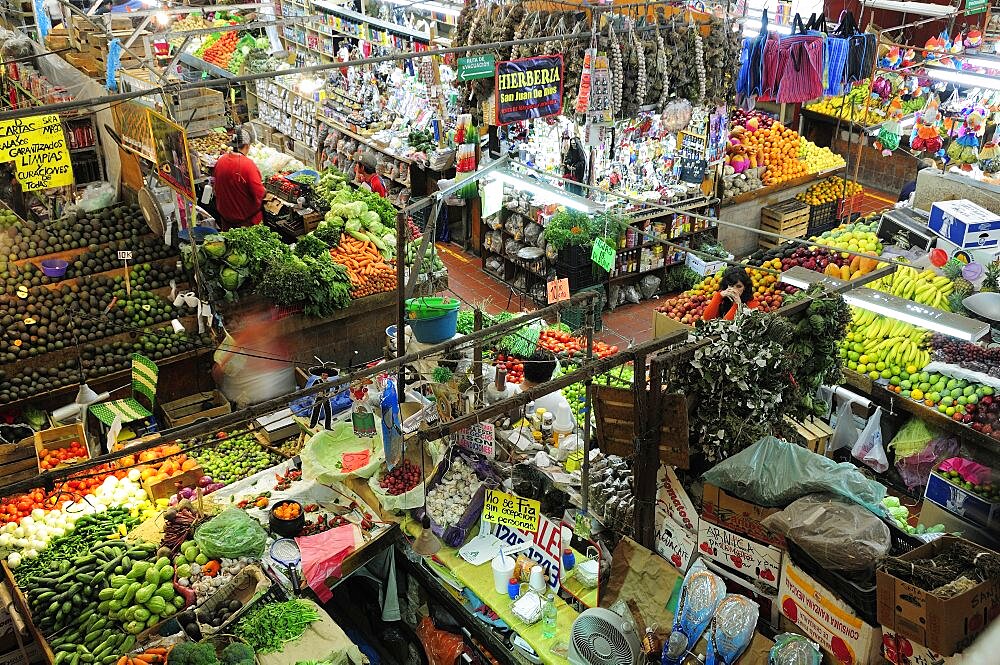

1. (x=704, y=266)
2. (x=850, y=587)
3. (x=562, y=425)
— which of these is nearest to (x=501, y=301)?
(x=704, y=266)

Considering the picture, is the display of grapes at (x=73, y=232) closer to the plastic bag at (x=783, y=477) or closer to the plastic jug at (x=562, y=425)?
the plastic jug at (x=562, y=425)

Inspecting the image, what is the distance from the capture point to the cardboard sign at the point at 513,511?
568 centimetres

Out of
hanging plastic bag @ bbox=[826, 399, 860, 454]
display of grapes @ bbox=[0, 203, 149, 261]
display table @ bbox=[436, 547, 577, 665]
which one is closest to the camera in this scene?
display table @ bbox=[436, 547, 577, 665]

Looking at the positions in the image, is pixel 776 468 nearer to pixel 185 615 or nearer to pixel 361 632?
pixel 361 632

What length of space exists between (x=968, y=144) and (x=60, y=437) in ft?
35.3

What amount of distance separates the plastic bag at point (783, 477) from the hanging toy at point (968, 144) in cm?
723

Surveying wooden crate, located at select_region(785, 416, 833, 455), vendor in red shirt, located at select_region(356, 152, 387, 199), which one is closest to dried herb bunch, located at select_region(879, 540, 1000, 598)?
wooden crate, located at select_region(785, 416, 833, 455)

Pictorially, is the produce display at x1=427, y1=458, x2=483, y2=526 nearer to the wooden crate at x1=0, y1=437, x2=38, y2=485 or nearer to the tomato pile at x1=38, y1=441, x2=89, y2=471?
the tomato pile at x1=38, y1=441, x2=89, y2=471

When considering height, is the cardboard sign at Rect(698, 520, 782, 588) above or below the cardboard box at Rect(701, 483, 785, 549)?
below

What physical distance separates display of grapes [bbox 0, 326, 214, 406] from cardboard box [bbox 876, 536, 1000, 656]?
21.4ft

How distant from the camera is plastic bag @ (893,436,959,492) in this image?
6.82m

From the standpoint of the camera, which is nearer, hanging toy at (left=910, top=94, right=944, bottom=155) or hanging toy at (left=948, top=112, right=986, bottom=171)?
hanging toy at (left=948, top=112, right=986, bottom=171)

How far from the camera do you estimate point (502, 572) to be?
560 cm

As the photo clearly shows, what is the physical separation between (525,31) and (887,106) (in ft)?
20.7
